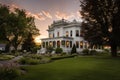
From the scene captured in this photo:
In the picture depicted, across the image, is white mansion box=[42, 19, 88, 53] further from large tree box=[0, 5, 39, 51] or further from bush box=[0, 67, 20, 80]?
bush box=[0, 67, 20, 80]

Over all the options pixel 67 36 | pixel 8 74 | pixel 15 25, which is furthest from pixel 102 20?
pixel 15 25

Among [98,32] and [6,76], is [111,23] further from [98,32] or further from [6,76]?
[6,76]

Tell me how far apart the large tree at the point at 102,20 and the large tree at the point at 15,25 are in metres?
29.1

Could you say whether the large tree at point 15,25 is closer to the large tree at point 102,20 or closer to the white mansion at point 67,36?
the white mansion at point 67,36

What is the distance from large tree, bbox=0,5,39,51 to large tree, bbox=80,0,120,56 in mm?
29136

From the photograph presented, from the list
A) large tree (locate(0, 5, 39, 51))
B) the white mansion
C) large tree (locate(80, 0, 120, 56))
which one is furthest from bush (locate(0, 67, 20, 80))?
large tree (locate(0, 5, 39, 51))

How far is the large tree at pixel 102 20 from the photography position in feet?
110

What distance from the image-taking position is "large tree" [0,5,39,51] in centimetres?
5741

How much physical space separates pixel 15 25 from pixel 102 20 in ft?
106

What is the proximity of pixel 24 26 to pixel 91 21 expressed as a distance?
1231 inches

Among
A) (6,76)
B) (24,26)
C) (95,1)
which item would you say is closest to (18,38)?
(24,26)

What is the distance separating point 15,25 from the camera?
2356 inches

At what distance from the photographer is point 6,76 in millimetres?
13203

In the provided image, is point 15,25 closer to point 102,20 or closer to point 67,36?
point 67,36
